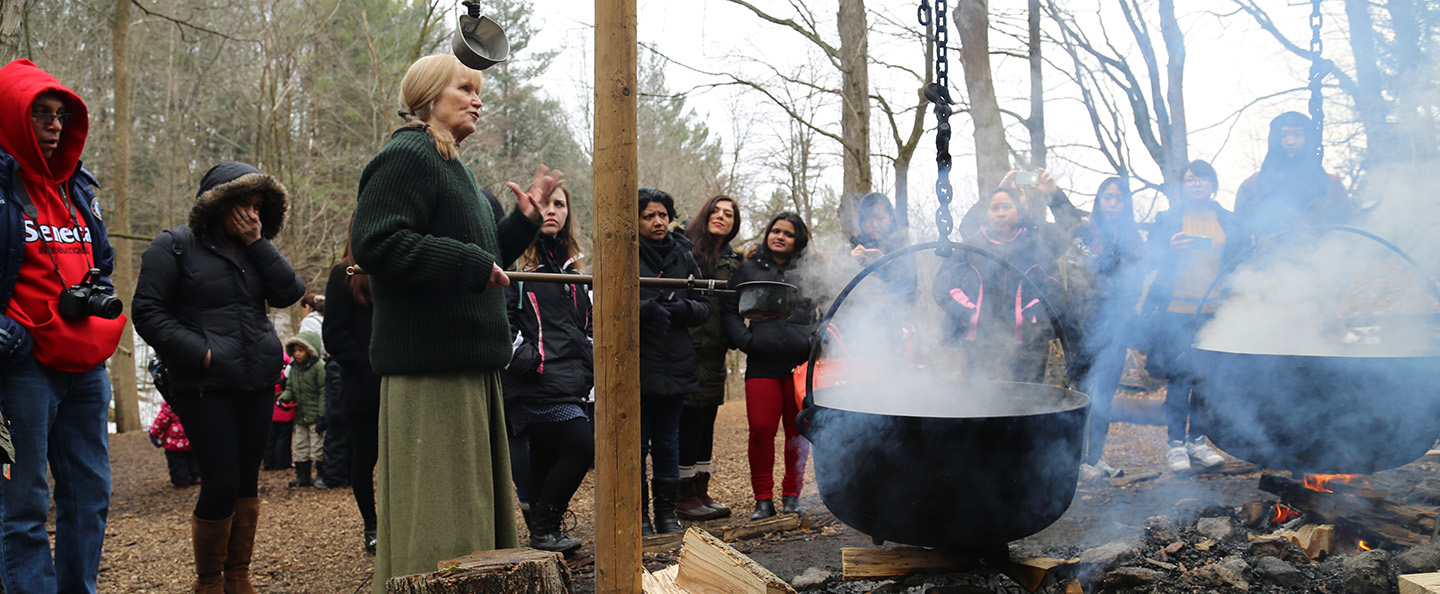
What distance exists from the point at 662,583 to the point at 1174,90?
10.9 meters

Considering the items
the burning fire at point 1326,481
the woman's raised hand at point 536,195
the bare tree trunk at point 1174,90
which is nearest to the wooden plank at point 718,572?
the woman's raised hand at point 536,195

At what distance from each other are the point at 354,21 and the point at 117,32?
486 centimetres

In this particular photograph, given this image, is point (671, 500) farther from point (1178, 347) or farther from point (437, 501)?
point (1178, 347)

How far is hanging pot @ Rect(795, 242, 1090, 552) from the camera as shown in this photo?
87.1 inches

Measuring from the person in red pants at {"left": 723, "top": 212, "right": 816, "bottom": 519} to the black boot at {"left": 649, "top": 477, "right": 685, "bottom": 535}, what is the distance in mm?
492

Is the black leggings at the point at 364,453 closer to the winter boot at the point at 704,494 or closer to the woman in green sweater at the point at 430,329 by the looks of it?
the woman in green sweater at the point at 430,329

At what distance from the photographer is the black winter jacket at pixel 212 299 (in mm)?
2992

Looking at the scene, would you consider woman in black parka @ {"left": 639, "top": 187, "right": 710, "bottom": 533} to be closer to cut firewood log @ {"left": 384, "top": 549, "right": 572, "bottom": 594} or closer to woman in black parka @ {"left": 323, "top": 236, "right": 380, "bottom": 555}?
woman in black parka @ {"left": 323, "top": 236, "right": 380, "bottom": 555}

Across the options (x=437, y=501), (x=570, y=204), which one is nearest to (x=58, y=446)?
(x=437, y=501)

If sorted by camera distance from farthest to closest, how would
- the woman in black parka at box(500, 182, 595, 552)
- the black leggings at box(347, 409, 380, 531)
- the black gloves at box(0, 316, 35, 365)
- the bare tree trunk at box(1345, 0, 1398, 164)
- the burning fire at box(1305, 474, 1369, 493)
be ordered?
the bare tree trunk at box(1345, 0, 1398, 164), the black leggings at box(347, 409, 380, 531), the woman in black parka at box(500, 182, 595, 552), the burning fire at box(1305, 474, 1369, 493), the black gloves at box(0, 316, 35, 365)

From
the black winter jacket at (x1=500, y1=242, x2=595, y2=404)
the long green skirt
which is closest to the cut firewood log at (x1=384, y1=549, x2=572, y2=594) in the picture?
the long green skirt

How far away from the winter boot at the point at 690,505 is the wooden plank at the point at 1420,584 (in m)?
3.12

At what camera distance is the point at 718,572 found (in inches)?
102

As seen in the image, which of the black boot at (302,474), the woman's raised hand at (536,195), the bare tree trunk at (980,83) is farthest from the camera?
the bare tree trunk at (980,83)
